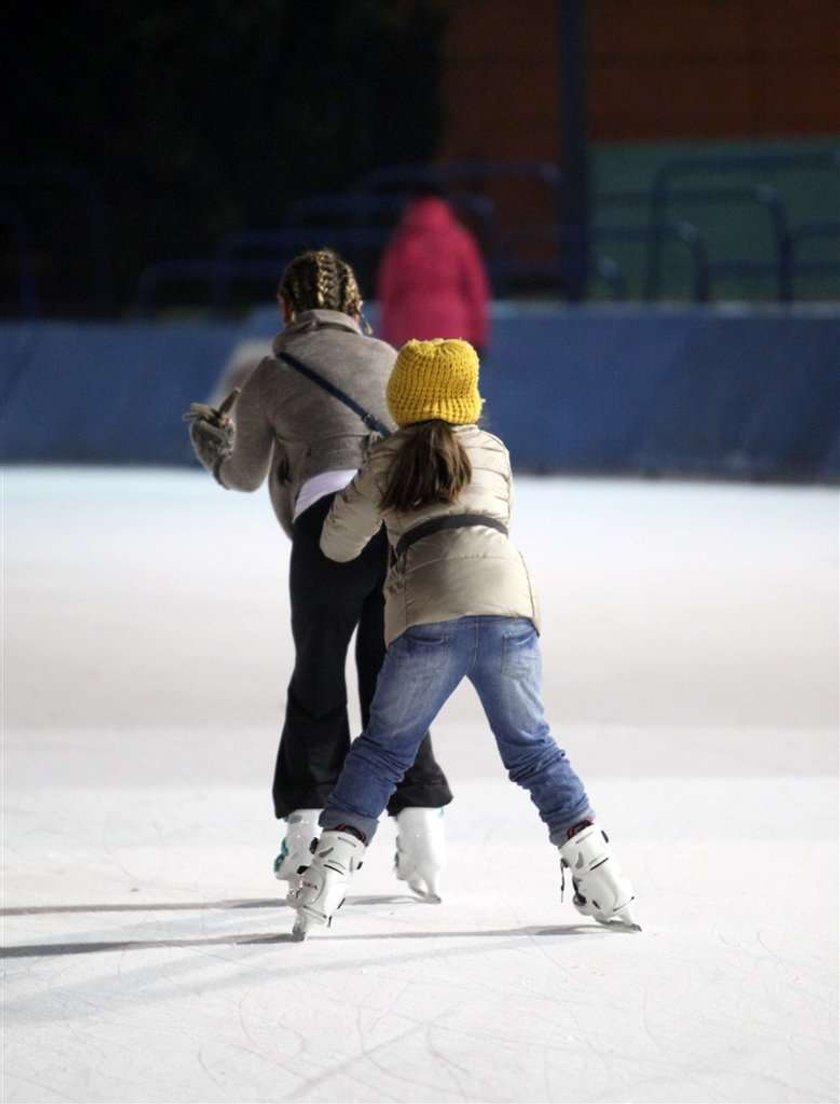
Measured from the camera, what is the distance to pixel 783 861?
6000mm

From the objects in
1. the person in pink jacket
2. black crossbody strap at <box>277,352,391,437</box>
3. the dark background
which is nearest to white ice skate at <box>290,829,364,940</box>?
black crossbody strap at <box>277,352,391,437</box>

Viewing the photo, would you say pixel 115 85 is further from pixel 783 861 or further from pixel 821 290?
pixel 783 861

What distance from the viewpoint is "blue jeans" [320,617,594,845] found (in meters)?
5.21

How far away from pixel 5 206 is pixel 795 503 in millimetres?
11323

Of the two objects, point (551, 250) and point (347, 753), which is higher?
point (551, 250)

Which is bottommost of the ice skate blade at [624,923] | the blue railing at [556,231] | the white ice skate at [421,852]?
the ice skate blade at [624,923]

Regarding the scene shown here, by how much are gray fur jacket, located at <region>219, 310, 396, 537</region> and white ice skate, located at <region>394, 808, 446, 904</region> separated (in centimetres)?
79

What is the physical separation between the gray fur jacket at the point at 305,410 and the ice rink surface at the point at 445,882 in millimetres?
1027

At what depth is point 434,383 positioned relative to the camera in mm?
5176

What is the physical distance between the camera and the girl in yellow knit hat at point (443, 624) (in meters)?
5.18

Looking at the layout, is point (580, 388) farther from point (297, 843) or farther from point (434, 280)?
point (297, 843)

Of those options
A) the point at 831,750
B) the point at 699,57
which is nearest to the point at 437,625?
the point at 831,750

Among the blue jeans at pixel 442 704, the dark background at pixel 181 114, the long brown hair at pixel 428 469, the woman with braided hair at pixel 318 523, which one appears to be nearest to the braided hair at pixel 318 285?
the woman with braided hair at pixel 318 523

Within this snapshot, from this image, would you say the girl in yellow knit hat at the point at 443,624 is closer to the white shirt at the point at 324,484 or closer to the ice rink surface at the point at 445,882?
the ice rink surface at the point at 445,882
